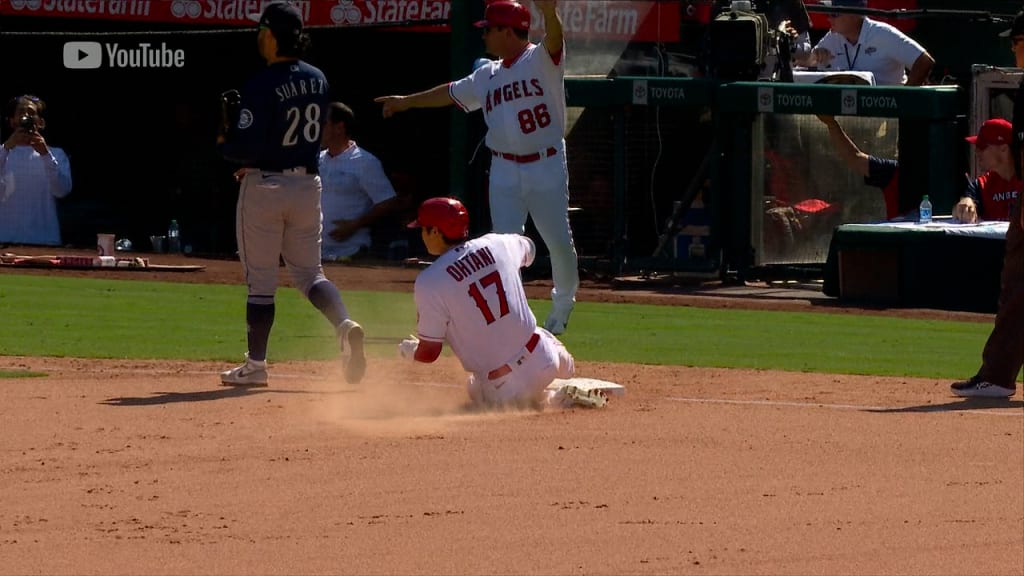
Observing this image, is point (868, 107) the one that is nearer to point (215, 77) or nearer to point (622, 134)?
point (622, 134)

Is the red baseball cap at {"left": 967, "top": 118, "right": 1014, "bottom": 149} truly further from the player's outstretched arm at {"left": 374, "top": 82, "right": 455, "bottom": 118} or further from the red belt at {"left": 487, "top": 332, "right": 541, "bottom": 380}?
the red belt at {"left": 487, "top": 332, "right": 541, "bottom": 380}

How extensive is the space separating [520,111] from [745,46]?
19.1 feet

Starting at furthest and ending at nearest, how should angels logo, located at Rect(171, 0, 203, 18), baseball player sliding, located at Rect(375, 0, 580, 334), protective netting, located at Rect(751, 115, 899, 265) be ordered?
angels logo, located at Rect(171, 0, 203, 18) < protective netting, located at Rect(751, 115, 899, 265) < baseball player sliding, located at Rect(375, 0, 580, 334)

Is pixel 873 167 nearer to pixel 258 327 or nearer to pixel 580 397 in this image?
pixel 580 397

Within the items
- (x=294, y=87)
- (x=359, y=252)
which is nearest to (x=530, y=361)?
(x=294, y=87)

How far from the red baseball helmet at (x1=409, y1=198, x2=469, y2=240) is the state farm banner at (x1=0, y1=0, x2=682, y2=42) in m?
7.85

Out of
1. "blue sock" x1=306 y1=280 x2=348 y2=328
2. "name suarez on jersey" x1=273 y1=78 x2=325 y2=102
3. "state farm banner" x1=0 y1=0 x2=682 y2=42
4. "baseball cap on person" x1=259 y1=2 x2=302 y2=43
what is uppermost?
"state farm banner" x1=0 y1=0 x2=682 y2=42

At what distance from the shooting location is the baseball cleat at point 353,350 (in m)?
8.88

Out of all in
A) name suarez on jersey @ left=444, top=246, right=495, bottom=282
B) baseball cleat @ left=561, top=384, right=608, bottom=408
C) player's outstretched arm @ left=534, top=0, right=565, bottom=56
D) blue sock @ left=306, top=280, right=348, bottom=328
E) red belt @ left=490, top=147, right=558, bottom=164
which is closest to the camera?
name suarez on jersey @ left=444, top=246, right=495, bottom=282

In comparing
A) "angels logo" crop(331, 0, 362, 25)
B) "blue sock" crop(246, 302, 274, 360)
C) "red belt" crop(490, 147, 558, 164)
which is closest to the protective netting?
"angels logo" crop(331, 0, 362, 25)

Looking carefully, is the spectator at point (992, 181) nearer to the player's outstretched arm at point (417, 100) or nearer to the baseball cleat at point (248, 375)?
the player's outstretched arm at point (417, 100)

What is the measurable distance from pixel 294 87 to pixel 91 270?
7.51 metres

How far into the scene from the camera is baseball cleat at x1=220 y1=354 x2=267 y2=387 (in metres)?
9.19

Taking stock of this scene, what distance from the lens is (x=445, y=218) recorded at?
26.5ft
